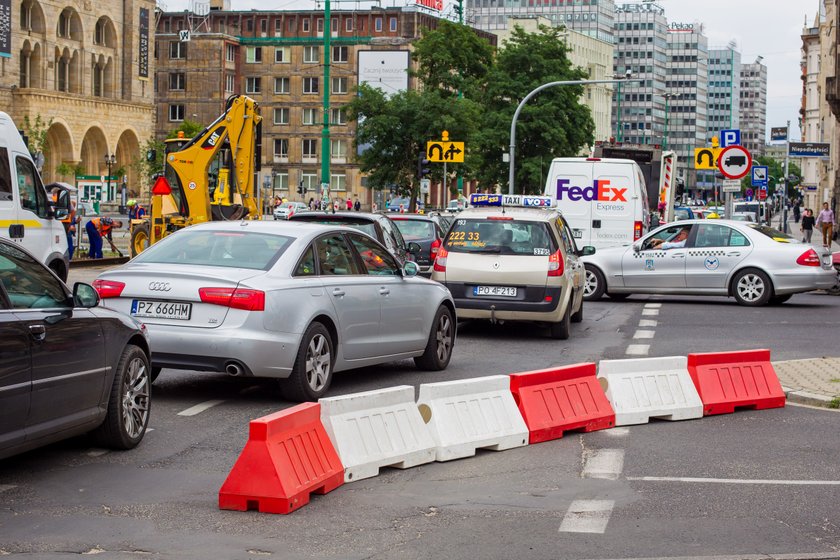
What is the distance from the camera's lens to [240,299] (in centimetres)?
1073

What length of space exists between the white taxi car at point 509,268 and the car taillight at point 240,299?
22.6 feet

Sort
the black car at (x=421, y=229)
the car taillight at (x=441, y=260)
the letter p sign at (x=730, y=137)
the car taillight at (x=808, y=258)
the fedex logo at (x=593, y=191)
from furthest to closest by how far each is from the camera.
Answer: the fedex logo at (x=593, y=191) < the letter p sign at (x=730, y=137) < the black car at (x=421, y=229) < the car taillight at (x=808, y=258) < the car taillight at (x=441, y=260)

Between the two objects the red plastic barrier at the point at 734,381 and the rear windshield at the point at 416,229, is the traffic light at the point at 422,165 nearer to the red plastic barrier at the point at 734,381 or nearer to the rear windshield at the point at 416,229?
the rear windshield at the point at 416,229

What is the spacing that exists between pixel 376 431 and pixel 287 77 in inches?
4551

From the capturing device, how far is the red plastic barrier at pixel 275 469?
7211 mm

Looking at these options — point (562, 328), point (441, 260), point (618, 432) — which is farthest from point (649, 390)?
point (441, 260)

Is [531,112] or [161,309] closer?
[161,309]

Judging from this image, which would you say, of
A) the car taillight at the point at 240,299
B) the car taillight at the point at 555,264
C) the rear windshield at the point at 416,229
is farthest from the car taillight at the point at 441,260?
the rear windshield at the point at 416,229

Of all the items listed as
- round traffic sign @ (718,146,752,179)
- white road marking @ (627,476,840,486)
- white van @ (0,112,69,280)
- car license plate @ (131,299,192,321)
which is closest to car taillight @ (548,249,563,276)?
white van @ (0,112,69,280)

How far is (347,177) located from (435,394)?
362ft

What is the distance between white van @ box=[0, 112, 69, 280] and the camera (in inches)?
714

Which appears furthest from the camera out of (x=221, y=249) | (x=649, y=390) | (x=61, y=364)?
(x=221, y=249)

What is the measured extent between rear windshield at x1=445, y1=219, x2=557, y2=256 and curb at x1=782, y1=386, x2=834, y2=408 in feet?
18.5

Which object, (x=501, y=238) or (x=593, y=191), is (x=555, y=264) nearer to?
(x=501, y=238)
